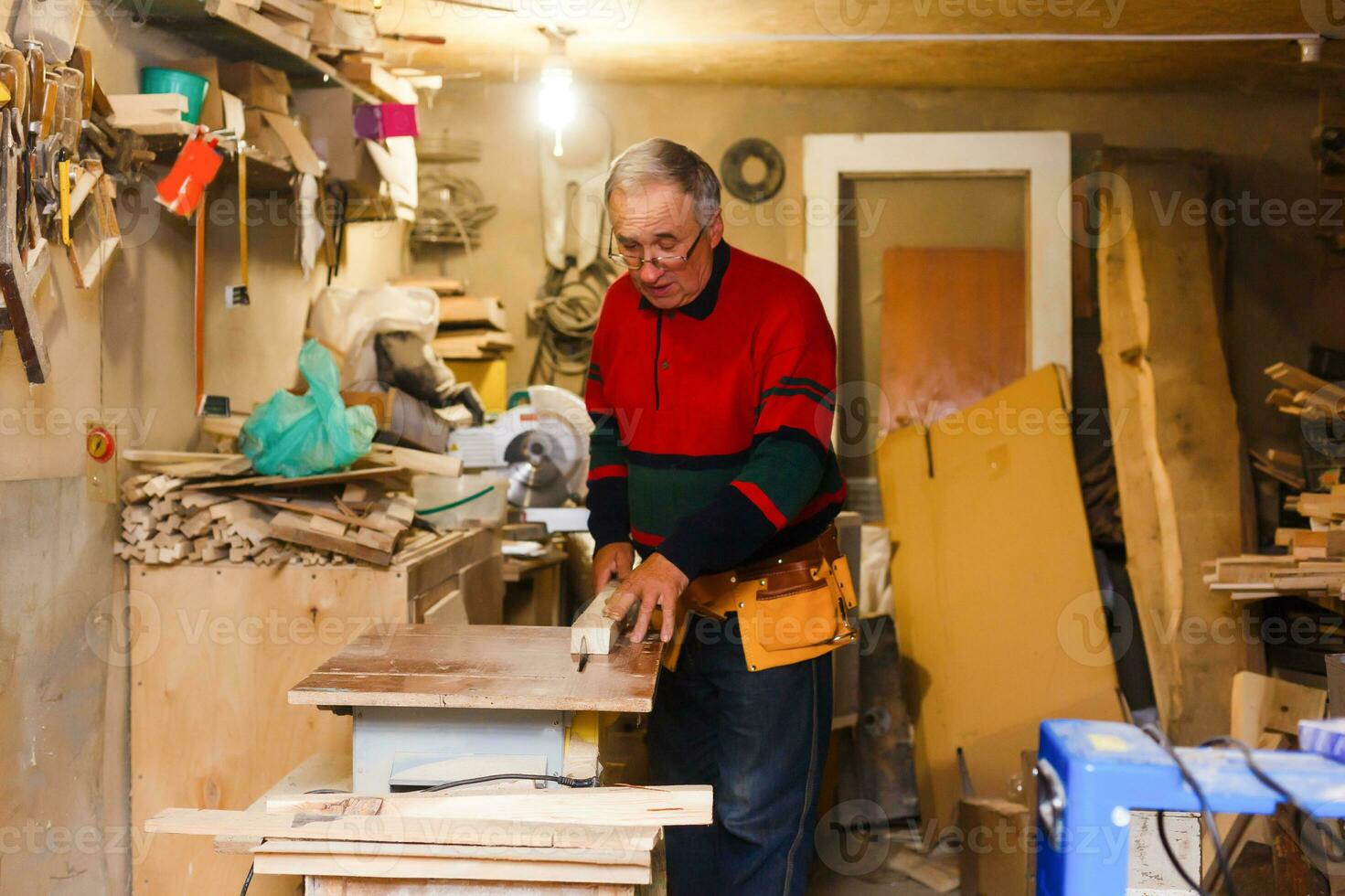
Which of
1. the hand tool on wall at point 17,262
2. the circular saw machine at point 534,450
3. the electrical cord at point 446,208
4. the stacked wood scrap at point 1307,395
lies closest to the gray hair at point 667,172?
the hand tool on wall at point 17,262

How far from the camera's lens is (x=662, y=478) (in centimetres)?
226

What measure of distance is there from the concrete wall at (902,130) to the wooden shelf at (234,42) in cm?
135


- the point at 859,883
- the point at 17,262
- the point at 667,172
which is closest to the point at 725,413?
the point at 667,172

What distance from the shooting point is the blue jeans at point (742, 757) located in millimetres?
2180

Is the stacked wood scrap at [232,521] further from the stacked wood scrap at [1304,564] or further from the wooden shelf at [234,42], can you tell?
the stacked wood scrap at [1304,564]

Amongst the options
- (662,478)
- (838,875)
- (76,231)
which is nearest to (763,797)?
Result: (662,478)

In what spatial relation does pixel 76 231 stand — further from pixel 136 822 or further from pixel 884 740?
pixel 884 740

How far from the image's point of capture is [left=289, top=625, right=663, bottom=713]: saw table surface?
4.96 feet

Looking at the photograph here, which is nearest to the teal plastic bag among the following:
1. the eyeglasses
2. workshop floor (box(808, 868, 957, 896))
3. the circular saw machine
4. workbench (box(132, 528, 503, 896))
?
workbench (box(132, 528, 503, 896))

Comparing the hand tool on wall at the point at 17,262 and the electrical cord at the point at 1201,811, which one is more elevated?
the hand tool on wall at the point at 17,262

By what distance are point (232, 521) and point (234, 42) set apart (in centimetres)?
132

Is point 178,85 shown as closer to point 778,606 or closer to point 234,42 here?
point 234,42

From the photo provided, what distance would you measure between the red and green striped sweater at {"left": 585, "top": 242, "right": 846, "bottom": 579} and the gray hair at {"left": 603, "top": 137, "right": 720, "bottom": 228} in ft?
0.46

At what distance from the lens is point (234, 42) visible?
301cm
